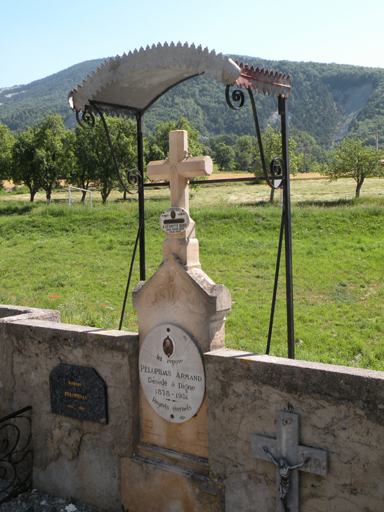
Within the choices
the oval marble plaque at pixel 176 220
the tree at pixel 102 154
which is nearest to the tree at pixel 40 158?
the tree at pixel 102 154

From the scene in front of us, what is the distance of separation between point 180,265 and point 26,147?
1252 inches

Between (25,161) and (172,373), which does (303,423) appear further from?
(25,161)

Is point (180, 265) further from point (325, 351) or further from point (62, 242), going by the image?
point (62, 242)

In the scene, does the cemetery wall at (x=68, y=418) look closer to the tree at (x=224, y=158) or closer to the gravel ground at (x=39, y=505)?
the gravel ground at (x=39, y=505)

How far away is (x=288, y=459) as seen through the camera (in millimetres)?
3283

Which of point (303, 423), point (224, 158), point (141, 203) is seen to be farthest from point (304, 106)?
point (303, 423)

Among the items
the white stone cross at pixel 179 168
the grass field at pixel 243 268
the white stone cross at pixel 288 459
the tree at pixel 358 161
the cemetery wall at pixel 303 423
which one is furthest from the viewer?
the tree at pixel 358 161

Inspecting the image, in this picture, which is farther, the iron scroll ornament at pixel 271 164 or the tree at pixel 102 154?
the tree at pixel 102 154

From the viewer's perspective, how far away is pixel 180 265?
389 centimetres

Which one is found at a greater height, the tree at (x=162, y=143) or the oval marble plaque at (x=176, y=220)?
the tree at (x=162, y=143)

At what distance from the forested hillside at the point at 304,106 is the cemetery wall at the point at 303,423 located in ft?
389

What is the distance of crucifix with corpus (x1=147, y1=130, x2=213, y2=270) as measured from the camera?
3.98 m

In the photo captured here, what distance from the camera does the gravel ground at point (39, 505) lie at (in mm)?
4391

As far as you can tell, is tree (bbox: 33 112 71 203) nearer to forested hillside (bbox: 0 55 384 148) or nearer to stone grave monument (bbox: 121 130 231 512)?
stone grave monument (bbox: 121 130 231 512)
